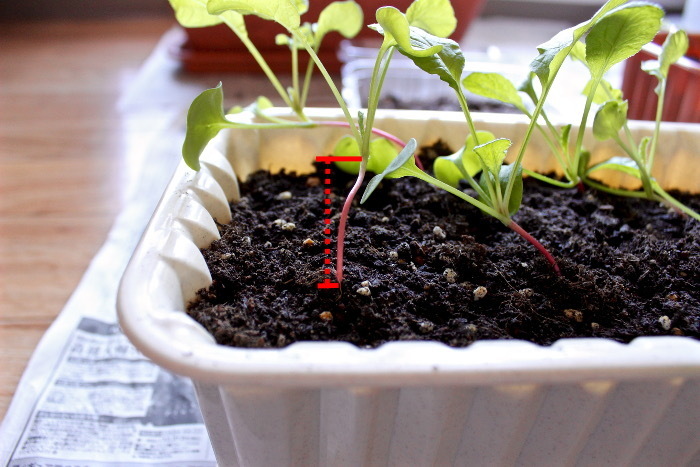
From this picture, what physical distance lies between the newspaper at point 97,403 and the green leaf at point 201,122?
303 millimetres

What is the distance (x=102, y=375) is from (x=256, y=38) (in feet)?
3.05

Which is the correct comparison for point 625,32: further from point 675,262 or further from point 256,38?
point 256,38

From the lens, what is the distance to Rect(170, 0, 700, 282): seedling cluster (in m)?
0.39

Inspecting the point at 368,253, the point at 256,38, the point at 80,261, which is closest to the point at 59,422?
the point at 80,261

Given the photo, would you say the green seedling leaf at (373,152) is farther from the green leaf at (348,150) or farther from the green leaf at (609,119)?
the green leaf at (609,119)

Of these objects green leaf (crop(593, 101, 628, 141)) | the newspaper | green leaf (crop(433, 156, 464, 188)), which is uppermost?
green leaf (crop(593, 101, 628, 141))

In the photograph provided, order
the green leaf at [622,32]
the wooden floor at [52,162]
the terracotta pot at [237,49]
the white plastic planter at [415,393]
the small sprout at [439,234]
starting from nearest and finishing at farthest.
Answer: the white plastic planter at [415,393]
the green leaf at [622,32]
the small sprout at [439,234]
the wooden floor at [52,162]
the terracotta pot at [237,49]

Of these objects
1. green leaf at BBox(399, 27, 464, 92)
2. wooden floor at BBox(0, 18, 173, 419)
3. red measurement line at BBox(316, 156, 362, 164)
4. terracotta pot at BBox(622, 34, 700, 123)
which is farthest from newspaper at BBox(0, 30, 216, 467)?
terracotta pot at BBox(622, 34, 700, 123)

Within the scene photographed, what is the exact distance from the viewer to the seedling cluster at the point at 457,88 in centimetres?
39

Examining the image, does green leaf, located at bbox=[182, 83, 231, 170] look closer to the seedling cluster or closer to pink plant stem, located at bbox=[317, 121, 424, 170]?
the seedling cluster

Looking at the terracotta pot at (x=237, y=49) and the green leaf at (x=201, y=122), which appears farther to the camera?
the terracotta pot at (x=237, y=49)

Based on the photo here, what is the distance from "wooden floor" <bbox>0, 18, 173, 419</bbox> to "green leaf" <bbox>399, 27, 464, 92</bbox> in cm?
52

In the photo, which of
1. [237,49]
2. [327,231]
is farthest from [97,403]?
[237,49]

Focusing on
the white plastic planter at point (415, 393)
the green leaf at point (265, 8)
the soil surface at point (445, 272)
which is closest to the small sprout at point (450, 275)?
the soil surface at point (445, 272)
